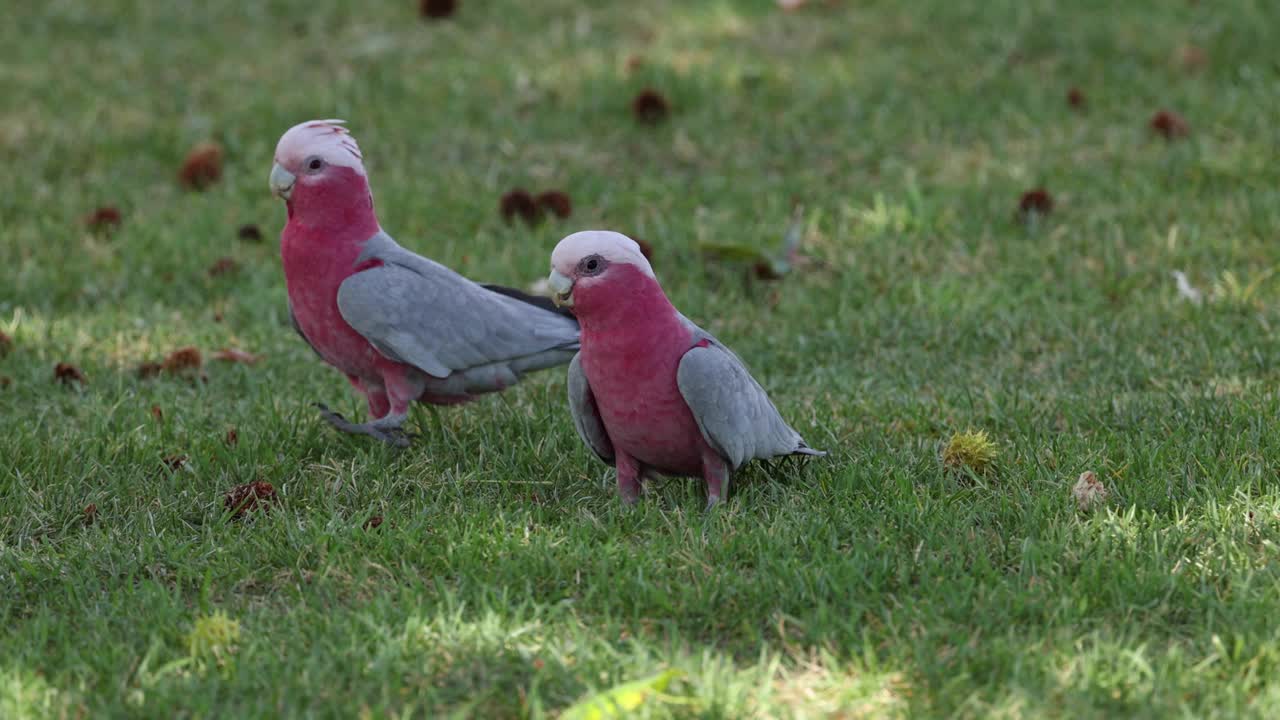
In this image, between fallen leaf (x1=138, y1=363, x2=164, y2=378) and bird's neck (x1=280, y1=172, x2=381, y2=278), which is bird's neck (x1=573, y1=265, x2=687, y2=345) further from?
fallen leaf (x1=138, y1=363, x2=164, y2=378)

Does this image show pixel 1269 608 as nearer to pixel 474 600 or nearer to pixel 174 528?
pixel 474 600

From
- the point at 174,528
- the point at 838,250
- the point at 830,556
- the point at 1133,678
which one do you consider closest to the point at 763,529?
the point at 830,556

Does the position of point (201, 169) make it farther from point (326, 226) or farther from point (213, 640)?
point (213, 640)

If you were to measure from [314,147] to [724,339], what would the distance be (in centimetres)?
193

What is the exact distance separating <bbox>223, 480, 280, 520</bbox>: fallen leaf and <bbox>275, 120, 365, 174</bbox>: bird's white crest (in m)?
0.90

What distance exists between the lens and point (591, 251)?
11.2 ft

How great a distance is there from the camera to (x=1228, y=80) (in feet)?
23.2

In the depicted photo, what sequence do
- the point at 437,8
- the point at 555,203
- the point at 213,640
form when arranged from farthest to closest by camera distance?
the point at 437,8 → the point at 555,203 → the point at 213,640

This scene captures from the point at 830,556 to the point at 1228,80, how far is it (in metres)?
4.92

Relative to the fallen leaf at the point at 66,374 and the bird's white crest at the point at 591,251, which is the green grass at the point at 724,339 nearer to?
the fallen leaf at the point at 66,374

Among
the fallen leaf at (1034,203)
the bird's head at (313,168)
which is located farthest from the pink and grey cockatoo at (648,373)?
the fallen leaf at (1034,203)

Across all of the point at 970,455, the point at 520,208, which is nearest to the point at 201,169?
the point at 520,208

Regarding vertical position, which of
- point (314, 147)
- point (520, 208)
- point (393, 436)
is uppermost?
point (314, 147)

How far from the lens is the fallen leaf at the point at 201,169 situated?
6.69 m
